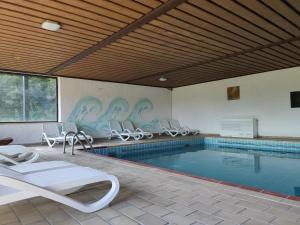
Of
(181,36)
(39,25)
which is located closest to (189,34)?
(181,36)

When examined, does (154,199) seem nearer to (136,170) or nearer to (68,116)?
(136,170)

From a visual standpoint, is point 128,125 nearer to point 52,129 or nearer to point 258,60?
point 52,129

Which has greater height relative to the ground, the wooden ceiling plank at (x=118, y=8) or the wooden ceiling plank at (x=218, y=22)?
the wooden ceiling plank at (x=118, y=8)

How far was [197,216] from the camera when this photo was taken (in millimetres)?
2186

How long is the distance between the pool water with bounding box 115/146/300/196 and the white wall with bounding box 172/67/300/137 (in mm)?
1947

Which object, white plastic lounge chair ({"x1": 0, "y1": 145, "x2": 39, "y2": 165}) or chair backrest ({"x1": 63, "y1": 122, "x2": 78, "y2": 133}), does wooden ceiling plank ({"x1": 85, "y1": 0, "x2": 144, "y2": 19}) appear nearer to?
white plastic lounge chair ({"x1": 0, "y1": 145, "x2": 39, "y2": 165})

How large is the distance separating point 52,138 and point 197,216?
6336mm

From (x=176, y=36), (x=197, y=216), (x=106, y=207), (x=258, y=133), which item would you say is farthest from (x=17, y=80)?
(x=258, y=133)

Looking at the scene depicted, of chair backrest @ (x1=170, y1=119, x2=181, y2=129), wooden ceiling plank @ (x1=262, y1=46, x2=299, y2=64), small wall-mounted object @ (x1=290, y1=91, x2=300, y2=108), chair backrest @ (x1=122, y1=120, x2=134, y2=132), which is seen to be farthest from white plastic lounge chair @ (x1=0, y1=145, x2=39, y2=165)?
small wall-mounted object @ (x1=290, y1=91, x2=300, y2=108)

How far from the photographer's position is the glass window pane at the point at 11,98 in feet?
25.6

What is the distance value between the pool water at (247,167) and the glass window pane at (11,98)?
3.89 m

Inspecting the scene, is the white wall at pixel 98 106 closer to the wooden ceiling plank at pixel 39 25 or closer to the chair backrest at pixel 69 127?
the chair backrest at pixel 69 127

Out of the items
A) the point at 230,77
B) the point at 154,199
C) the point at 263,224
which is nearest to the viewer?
the point at 263,224

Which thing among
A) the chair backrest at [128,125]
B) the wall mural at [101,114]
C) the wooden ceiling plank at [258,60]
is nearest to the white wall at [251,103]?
the wooden ceiling plank at [258,60]
